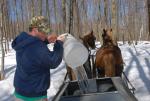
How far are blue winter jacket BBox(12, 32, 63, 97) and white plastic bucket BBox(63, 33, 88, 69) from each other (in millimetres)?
177

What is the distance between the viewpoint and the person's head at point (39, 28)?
12.2 feet

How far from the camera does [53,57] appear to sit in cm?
364

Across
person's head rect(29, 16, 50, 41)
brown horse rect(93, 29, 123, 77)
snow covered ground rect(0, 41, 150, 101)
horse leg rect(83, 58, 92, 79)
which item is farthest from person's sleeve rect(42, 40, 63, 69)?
snow covered ground rect(0, 41, 150, 101)

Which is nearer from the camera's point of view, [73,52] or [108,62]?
[73,52]

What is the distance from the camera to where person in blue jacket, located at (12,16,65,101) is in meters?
3.67

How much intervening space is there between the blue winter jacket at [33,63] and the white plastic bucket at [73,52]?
0.58 ft

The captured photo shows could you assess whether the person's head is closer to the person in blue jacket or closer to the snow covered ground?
the person in blue jacket

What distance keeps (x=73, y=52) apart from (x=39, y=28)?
0.48 metres

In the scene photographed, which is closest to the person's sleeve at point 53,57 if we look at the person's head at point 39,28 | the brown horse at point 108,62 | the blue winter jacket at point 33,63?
the blue winter jacket at point 33,63

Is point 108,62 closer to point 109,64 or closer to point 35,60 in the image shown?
point 109,64

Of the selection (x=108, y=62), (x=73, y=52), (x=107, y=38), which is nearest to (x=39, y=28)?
(x=73, y=52)

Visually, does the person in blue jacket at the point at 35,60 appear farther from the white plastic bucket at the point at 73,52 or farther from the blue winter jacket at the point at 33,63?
the white plastic bucket at the point at 73,52


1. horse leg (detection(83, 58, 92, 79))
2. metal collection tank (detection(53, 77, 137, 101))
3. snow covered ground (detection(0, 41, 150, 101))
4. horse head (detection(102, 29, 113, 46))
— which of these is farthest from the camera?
snow covered ground (detection(0, 41, 150, 101))

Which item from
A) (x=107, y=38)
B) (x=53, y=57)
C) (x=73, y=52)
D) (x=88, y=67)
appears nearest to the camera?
(x=53, y=57)
